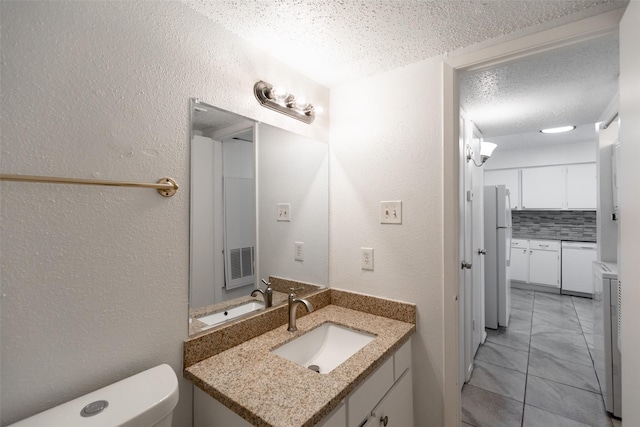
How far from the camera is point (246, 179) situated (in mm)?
1378

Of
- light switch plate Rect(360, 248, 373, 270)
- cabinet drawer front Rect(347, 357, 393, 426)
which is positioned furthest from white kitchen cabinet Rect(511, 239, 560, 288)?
cabinet drawer front Rect(347, 357, 393, 426)

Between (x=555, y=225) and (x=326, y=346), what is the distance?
16.9 feet

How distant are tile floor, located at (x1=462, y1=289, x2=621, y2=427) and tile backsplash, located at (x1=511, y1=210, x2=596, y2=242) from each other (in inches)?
64.5

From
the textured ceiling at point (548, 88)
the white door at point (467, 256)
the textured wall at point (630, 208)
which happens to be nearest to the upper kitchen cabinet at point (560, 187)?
the textured ceiling at point (548, 88)

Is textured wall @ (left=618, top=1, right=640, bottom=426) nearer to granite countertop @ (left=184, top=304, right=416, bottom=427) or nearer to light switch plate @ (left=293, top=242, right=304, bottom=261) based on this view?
granite countertop @ (left=184, top=304, right=416, bottom=427)

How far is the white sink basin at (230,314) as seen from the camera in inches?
46.7

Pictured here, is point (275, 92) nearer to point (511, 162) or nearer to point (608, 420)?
point (608, 420)

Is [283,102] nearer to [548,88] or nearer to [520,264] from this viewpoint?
[548,88]

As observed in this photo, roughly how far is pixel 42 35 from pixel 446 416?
2156 millimetres

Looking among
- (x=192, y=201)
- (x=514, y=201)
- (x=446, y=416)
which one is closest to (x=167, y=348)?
(x=192, y=201)

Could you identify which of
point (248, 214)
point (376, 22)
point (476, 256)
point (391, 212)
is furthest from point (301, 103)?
point (476, 256)

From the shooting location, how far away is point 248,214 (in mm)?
1382

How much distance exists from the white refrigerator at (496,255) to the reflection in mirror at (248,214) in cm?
236

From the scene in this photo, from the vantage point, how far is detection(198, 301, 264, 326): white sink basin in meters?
1.19
